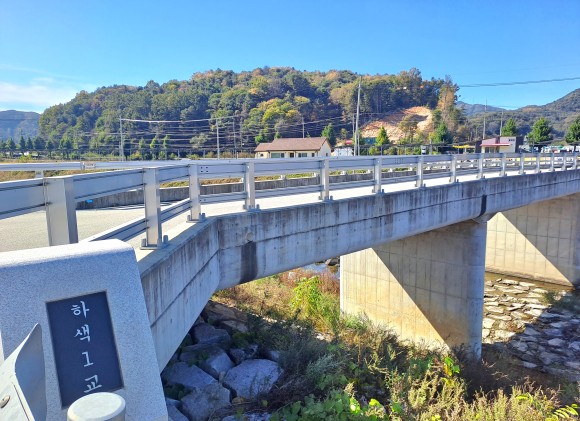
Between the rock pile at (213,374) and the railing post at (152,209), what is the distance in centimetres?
231

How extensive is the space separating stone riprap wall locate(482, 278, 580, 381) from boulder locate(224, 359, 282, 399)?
10.4 meters

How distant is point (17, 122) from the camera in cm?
13212

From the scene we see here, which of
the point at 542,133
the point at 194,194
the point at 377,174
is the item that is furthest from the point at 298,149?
the point at 194,194

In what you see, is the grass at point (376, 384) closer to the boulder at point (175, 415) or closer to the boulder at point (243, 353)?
the boulder at point (243, 353)

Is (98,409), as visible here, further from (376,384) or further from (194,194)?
(376,384)

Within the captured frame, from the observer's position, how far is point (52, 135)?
3098 inches

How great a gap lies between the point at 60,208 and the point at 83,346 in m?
1.29

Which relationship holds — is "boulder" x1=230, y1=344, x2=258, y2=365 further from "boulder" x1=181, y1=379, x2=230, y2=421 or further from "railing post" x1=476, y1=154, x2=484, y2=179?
"railing post" x1=476, y1=154, x2=484, y2=179

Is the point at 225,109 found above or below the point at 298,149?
above

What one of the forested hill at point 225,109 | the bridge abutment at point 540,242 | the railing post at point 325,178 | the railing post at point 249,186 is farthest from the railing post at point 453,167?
the forested hill at point 225,109

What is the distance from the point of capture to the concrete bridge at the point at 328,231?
3.79 metres

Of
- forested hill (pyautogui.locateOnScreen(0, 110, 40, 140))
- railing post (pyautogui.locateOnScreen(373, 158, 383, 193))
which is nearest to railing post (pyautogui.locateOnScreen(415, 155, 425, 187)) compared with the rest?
railing post (pyautogui.locateOnScreen(373, 158, 383, 193))

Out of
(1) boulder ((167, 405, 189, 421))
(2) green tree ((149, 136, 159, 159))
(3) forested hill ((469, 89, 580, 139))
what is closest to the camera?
(1) boulder ((167, 405, 189, 421))

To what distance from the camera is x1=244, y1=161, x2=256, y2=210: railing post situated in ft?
20.8
